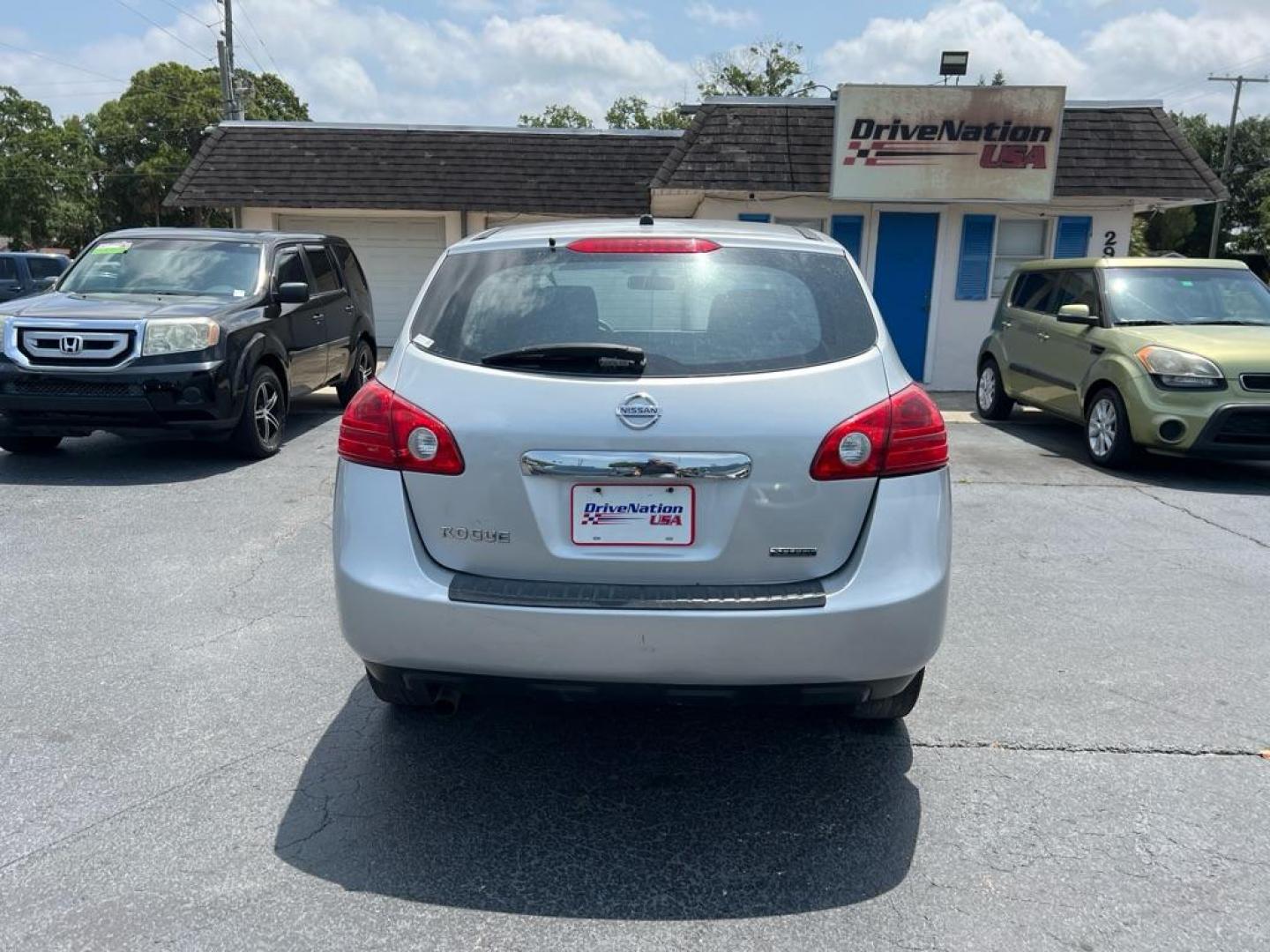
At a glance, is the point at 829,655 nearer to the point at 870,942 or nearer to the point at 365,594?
the point at 870,942

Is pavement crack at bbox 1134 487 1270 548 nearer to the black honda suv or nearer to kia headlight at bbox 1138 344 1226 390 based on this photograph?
kia headlight at bbox 1138 344 1226 390

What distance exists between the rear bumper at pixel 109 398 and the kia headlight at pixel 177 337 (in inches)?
6.5

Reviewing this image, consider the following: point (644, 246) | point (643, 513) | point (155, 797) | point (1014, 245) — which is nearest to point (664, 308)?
point (644, 246)

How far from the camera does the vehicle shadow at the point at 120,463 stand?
24.3 ft

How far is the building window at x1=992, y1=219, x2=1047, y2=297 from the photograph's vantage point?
14.4m

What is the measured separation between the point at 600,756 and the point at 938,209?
41.1 ft

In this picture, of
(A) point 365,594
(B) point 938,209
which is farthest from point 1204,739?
(B) point 938,209

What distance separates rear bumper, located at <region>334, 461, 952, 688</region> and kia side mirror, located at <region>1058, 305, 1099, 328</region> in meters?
6.95

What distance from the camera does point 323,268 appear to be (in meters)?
10.3

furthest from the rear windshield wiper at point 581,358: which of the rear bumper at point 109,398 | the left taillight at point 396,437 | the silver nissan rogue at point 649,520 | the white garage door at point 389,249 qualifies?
the white garage door at point 389,249

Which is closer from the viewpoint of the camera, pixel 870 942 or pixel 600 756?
pixel 870 942

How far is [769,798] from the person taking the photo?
125 inches

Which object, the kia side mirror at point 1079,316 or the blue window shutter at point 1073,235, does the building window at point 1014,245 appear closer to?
the blue window shutter at point 1073,235

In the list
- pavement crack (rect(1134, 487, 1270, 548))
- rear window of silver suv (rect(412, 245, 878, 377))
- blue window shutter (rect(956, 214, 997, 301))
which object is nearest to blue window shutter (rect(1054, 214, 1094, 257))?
blue window shutter (rect(956, 214, 997, 301))
